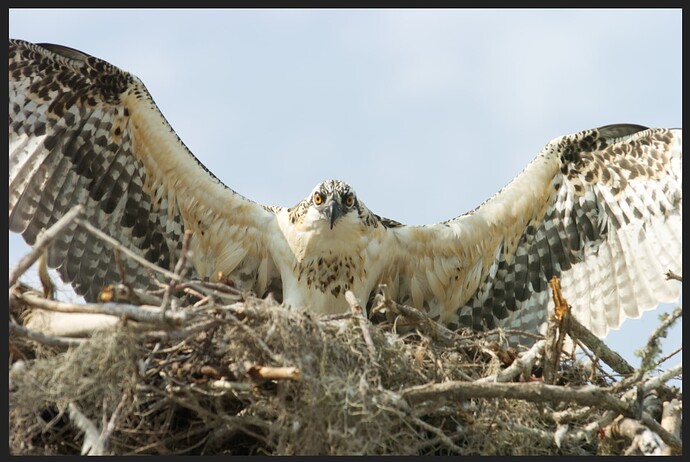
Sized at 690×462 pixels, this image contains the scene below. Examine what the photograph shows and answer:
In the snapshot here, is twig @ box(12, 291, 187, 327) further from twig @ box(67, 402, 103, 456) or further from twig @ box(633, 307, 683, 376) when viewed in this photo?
twig @ box(633, 307, 683, 376)

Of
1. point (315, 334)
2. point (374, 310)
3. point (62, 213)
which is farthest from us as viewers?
point (62, 213)

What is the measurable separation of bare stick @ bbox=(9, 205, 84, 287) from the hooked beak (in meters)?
2.55

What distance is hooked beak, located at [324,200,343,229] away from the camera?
9.39 metres

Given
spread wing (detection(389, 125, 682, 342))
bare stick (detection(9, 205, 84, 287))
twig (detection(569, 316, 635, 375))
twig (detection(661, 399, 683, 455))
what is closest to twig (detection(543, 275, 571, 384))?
twig (detection(569, 316, 635, 375))

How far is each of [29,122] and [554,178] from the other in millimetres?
4439

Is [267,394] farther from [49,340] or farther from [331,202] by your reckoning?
[331,202]

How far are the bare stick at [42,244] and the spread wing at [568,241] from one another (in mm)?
3581

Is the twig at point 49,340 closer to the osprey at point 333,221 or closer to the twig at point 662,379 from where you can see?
the osprey at point 333,221

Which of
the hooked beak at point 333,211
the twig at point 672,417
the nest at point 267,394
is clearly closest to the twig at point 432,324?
the nest at point 267,394

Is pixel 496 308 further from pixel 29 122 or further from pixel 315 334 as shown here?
pixel 29 122

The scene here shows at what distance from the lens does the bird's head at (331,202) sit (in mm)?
9414

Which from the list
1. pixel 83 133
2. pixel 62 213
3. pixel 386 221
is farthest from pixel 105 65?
pixel 386 221

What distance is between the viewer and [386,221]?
33.2 ft

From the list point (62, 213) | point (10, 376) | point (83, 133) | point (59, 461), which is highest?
point (83, 133)
